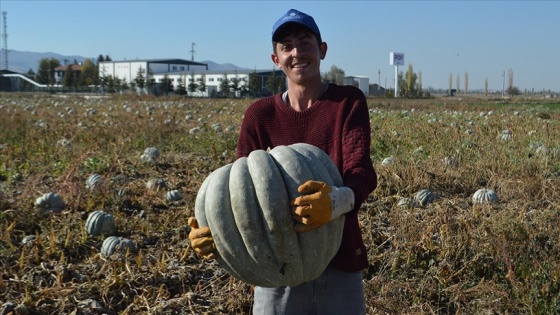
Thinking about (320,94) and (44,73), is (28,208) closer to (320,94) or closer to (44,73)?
(320,94)

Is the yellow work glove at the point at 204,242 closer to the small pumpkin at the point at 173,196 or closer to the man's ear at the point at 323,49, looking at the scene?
the man's ear at the point at 323,49

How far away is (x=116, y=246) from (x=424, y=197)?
112 inches

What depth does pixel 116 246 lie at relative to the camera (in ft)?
13.7

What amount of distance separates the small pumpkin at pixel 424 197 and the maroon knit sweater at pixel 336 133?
2924 mm

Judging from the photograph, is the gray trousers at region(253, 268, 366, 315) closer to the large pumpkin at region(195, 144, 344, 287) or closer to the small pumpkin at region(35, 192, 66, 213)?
the large pumpkin at region(195, 144, 344, 287)

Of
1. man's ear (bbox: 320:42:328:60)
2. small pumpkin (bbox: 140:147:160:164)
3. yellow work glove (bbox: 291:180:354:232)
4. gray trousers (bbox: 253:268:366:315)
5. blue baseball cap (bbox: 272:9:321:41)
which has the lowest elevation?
gray trousers (bbox: 253:268:366:315)

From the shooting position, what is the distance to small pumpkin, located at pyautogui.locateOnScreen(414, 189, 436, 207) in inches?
213

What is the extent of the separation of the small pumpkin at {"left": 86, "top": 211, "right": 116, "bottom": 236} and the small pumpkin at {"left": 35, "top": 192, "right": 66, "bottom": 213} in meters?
0.70

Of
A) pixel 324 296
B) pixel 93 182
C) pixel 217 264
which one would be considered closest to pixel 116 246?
pixel 217 264

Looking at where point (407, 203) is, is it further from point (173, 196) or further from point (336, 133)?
point (336, 133)

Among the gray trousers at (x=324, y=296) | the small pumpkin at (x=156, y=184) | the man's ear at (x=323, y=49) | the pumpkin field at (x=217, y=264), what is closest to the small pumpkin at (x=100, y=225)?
the pumpkin field at (x=217, y=264)

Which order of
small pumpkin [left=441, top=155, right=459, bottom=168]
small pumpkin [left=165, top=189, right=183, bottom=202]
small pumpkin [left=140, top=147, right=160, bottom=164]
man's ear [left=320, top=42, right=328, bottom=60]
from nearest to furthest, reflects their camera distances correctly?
man's ear [left=320, top=42, right=328, bottom=60] → small pumpkin [left=165, top=189, right=183, bottom=202] → small pumpkin [left=441, top=155, right=459, bottom=168] → small pumpkin [left=140, top=147, right=160, bottom=164]

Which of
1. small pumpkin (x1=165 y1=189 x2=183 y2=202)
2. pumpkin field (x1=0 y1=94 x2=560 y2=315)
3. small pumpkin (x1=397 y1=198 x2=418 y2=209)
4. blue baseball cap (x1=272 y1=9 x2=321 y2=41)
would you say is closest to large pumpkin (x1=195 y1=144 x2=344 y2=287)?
blue baseball cap (x1=272 y1=9 x2=321 y2=41)

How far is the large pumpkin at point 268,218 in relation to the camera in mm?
2172
